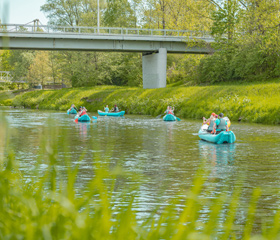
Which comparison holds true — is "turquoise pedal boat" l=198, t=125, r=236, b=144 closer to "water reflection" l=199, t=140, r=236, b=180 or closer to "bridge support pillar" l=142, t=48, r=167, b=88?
"water reflection" l=199, t=140, r=236, b=180

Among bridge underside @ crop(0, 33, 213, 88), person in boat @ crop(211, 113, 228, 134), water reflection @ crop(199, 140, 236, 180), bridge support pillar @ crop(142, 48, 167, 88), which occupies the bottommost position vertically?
water reflection @ crop(199, 140, 236, 180)

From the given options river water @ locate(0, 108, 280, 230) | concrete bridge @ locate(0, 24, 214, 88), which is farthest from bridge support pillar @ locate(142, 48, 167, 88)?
river water @ locate(0, 108, 280, 230)

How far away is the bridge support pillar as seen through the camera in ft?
150

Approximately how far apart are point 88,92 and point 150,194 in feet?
145

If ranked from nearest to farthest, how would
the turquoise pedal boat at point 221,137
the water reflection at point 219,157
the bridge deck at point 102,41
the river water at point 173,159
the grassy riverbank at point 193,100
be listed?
1. the river water at point 173,159
2. the water reflection at point 219,157
3. the turquoise pedal boat at point 221,137
4. the grassy riverbank at point 193,100
5. the bridge deck at point 102,41

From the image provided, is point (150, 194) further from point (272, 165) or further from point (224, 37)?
point (224, 37)

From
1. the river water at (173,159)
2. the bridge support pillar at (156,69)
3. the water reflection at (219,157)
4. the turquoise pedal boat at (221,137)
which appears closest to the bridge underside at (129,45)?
the bridge support pillar at (156,69)

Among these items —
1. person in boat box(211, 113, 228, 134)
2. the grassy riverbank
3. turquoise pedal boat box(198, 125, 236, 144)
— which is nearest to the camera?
turquoise pedal boat box(198, 125, 236, 144)

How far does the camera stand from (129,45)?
146ft

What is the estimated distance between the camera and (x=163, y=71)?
152 feet

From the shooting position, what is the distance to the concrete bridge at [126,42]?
40.3 metres

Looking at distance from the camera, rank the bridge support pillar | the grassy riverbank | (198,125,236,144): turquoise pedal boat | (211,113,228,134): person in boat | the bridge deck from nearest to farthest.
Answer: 1. (198,125,236,144): turquoise pedal boat
2. (211,113,228,134): person in boat
3. the grassy riverbank
4. the bridge deck
5. the bridge support pillar

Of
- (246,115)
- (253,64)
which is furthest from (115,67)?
(246,115)

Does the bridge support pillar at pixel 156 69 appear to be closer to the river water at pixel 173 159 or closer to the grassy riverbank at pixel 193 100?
the grassy riverbank at pixel 193 100
